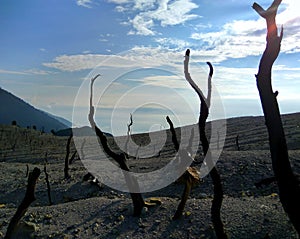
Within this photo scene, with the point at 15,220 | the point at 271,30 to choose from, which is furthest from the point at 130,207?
the point at 271,30

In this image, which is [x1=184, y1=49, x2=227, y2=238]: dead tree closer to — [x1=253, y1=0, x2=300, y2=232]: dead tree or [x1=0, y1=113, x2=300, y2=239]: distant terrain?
[x1=0, y1=113, x2=300, y2=239]: distant terrain

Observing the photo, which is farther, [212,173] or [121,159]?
[121,159]

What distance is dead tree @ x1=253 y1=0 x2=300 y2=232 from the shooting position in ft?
24.3

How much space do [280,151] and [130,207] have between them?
25.3 ft

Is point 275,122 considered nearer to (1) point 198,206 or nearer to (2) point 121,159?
(1) point 198,206

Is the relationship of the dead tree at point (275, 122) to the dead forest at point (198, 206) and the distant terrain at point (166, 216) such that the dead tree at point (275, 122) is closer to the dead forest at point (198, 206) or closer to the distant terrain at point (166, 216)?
the dead forest at point (198, 206)

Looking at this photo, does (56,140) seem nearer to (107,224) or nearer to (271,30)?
(107,224)

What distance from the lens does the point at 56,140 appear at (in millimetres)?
69438

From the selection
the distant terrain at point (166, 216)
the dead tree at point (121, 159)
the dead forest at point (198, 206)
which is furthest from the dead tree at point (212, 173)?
the dead tree at point (121, 159)

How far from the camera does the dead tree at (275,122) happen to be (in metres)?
7.40

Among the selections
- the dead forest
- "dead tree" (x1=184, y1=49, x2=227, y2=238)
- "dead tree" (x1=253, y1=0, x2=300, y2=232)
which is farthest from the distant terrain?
"dead tree" (x1=253, y1=0, x2=300, y2=232)

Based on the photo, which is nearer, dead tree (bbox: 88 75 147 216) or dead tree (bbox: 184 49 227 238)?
dead tree (bbox: 184 49 227 238)

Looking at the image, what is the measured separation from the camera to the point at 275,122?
7.69m

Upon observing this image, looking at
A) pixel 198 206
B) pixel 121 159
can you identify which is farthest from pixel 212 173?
pixel 121 159
